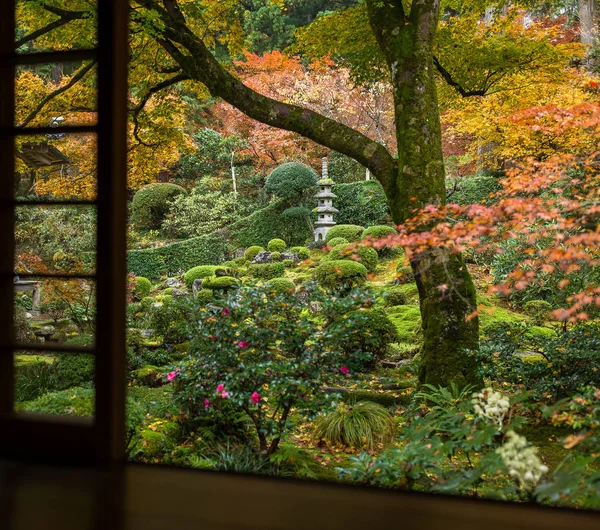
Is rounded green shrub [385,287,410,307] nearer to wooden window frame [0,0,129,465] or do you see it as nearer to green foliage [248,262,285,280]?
green foliage [248,262,285,280]

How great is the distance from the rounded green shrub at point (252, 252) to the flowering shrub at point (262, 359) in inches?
166

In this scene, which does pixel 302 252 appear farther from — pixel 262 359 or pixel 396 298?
pixel 262 359

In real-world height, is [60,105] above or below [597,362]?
above

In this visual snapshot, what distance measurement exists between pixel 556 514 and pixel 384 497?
44 cm

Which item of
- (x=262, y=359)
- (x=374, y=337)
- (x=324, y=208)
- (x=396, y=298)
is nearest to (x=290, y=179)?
(x=324, y=208)

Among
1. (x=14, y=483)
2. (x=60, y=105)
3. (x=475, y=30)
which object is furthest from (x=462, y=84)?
(x=14, y=483)

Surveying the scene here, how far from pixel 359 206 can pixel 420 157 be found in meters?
3.70

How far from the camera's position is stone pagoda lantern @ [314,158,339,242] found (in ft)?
23.9

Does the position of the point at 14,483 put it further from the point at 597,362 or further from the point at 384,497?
the point at 597,362

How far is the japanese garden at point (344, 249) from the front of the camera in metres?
2.97

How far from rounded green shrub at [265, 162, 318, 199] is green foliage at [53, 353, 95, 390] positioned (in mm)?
3772

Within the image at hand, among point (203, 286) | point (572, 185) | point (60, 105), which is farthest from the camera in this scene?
point (203, 286)

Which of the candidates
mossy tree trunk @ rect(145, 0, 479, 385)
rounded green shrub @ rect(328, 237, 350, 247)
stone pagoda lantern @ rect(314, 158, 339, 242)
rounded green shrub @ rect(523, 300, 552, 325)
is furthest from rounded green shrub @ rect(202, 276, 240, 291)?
rounded green shrub @ rect(523, 300, 552, 325)

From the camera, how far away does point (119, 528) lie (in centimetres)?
136
